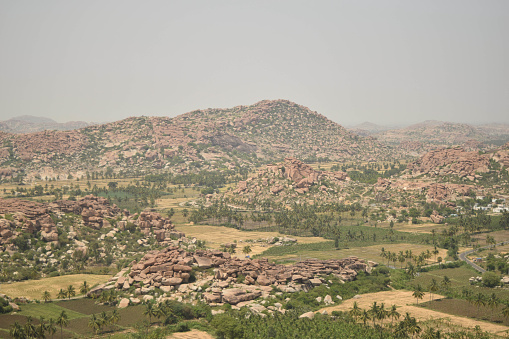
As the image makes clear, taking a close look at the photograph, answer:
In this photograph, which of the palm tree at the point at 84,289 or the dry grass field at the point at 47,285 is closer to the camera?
the dry grass field at the point at 47,285

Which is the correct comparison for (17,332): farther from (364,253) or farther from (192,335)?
(364,253)

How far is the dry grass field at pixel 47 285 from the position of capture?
3391 inches

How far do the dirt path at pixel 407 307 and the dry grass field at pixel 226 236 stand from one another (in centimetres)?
5176

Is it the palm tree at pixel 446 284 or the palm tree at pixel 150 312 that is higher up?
the palm tree at pixel 150 312

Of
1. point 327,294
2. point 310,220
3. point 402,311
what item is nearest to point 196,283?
point 327,294

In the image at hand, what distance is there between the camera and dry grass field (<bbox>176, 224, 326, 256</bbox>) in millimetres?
147375

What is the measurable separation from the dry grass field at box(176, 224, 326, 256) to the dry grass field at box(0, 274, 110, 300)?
1896 inches

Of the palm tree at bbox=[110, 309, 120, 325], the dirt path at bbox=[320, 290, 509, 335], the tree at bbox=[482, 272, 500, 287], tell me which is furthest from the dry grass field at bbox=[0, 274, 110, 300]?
the tree at bbox=[482, 272, 500, 287]

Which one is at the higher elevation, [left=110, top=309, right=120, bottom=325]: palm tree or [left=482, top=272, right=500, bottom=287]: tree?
[left=110, top=309, right=120, bottom=325]: palm tree

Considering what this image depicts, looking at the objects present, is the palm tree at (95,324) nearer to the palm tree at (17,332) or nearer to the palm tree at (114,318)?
the palm tree at (114,318)

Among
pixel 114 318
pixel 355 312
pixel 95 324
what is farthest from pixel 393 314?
pixel 95 324

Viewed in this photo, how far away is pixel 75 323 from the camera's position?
7394cm

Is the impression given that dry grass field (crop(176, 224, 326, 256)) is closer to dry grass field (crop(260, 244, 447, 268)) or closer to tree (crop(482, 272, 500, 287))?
dry grass field (crop(260, 244, 447, 268))

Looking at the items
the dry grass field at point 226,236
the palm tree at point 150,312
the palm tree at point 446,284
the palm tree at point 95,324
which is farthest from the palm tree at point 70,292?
the palm tree at point 446,284
